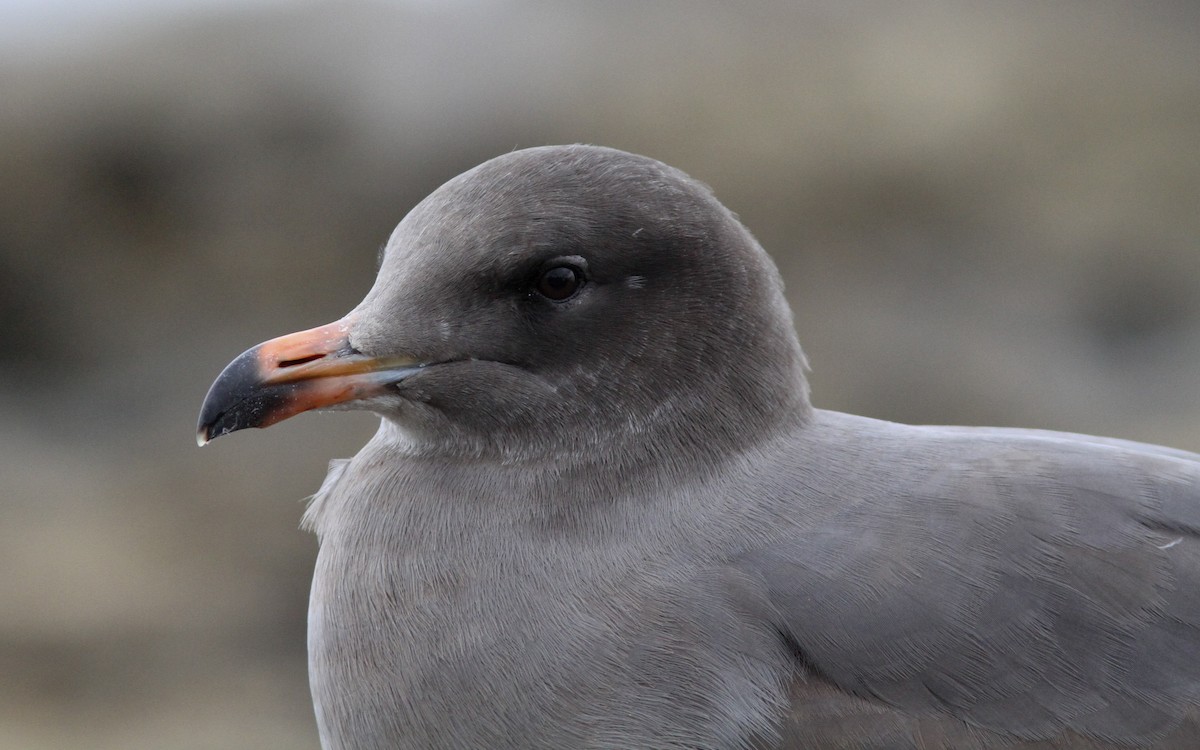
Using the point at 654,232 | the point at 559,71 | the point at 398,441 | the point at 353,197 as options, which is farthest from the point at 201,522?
the point at 654,232

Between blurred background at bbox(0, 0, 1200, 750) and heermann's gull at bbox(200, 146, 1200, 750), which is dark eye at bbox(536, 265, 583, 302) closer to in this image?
heermann's gull at bbox(200, 146, 1200, 750)

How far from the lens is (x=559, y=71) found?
8086 mm

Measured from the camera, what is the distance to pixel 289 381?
2258mm

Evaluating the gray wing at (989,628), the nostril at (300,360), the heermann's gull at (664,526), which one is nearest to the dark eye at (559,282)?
the heermann's gull at (664,526)

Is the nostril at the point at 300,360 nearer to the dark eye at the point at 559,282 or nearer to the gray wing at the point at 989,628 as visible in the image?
the dark eye at the point at 559,282

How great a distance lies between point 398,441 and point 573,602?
550 mm

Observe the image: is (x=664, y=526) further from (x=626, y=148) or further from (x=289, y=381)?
(x=626, y=148)

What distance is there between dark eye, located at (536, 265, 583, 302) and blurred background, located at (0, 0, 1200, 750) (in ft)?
16.0

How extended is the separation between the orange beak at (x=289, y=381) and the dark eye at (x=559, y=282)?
12.3 inches

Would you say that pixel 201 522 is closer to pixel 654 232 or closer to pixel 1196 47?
pixel 654 232

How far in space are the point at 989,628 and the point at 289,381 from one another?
1282 mm

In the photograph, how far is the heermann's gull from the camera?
213cm

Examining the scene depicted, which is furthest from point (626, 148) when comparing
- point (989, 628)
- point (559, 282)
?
point (989, 628)

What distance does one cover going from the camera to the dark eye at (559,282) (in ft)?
7.74
